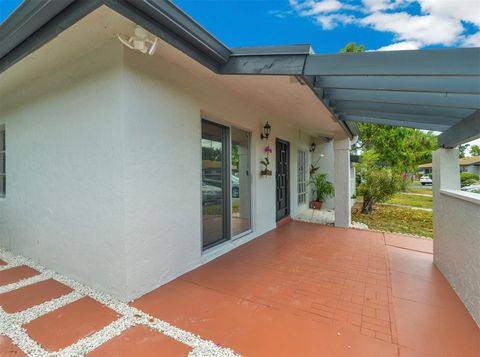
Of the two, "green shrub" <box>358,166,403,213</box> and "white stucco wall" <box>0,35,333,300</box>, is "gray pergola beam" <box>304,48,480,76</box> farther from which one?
"green shrub" <box>358,166,403,213</box>

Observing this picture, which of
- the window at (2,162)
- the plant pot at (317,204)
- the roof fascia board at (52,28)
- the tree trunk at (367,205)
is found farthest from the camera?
the plant pot at (317,204)

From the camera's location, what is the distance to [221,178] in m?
4.30

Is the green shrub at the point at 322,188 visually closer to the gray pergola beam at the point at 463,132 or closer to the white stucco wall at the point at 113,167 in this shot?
the gray pergola beam at the point at 463,132

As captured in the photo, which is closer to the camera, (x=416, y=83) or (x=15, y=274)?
(x=416, y=83)

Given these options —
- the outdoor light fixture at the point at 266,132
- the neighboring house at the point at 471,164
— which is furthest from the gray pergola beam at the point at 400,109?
the neighboring house at the point at 471,164

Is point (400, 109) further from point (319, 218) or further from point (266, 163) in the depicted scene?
point (319, 218)

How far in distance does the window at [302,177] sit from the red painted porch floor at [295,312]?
15.0ft

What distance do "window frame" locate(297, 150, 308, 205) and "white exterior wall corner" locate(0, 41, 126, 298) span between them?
21.6 ft

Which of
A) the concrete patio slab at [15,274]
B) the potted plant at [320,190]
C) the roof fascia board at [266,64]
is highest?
the roof fascia board at [266,64]

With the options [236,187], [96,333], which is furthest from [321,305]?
[236,187]

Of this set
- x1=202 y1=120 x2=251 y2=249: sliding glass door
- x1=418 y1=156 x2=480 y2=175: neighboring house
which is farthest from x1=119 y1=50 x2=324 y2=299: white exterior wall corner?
x1=418 y1=156 x2=480 y2=175: neighboring house

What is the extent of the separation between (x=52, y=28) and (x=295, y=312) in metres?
3.69

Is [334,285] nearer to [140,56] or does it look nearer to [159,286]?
[159,286]

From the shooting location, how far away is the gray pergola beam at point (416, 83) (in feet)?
7.07
